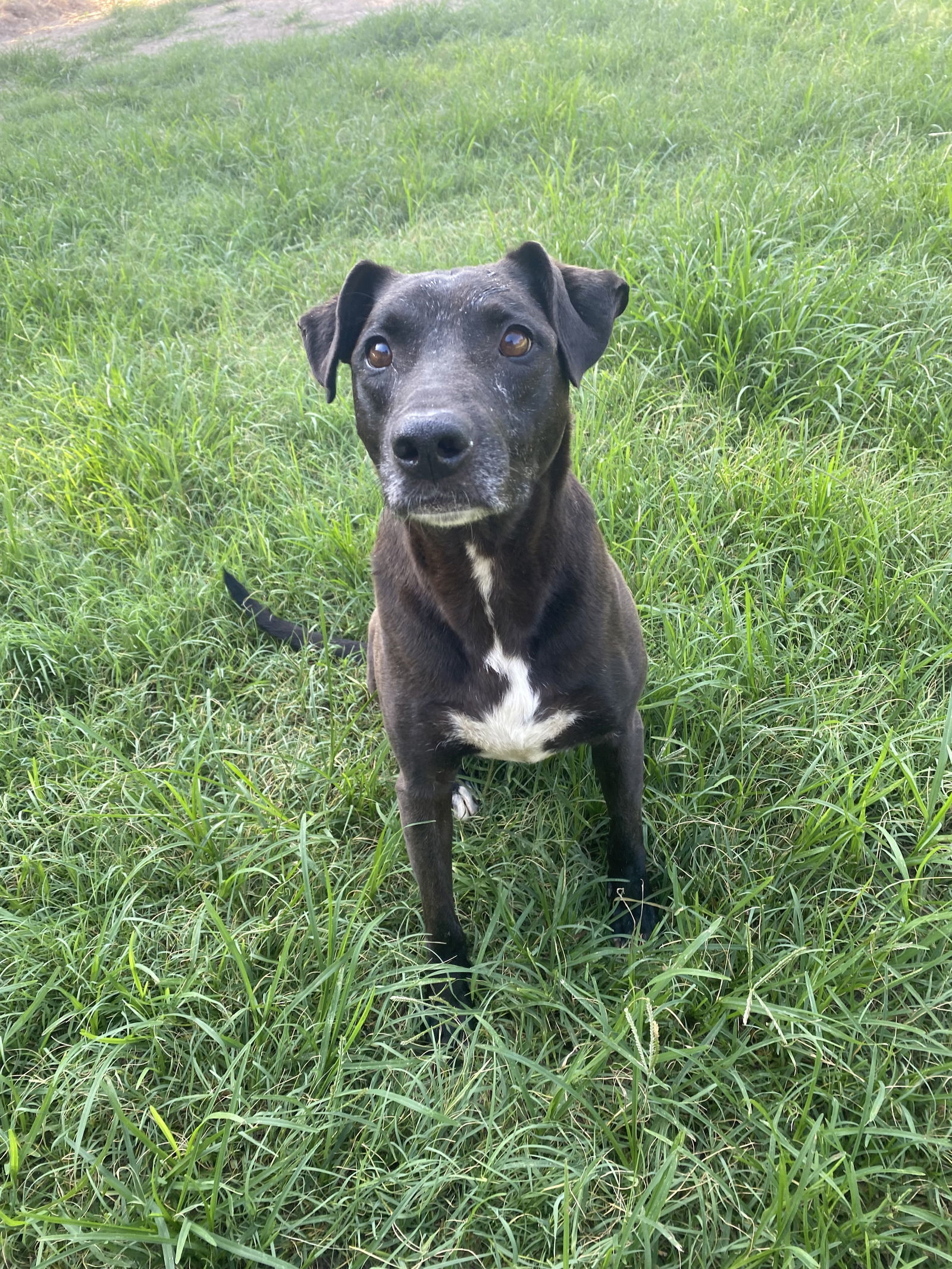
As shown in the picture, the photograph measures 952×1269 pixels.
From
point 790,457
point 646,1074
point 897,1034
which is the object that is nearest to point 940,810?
point 897,1034

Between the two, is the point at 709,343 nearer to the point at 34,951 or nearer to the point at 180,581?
the point at 180,581

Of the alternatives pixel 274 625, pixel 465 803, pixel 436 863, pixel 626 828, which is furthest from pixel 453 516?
pixel 274 625

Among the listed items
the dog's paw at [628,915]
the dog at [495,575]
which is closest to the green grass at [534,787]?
the dog's paw at [628,915]

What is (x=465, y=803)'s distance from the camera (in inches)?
101

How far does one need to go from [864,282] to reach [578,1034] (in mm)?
3254

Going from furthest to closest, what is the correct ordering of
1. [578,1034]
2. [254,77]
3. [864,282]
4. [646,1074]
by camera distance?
[254,77], [864,282], [578,1034], [646,1074]

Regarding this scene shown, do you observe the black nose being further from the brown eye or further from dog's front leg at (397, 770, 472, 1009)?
dog's front leg at (397, 770, 472, 1009)

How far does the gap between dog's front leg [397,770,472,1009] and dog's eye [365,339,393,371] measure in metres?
1.00

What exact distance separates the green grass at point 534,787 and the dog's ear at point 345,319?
955 mm

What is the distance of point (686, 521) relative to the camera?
2.88m

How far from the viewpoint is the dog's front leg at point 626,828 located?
207 cm

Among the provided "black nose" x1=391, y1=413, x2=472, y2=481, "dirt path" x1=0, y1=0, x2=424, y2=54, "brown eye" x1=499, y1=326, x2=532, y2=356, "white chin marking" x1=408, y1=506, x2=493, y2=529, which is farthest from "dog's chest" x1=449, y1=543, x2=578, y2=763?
"dirt path" x1=0, y1=0, x2=424, y2=54

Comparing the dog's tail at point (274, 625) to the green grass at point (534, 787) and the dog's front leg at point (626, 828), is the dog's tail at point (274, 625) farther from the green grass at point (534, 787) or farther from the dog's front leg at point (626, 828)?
the dog's front leg at point (626, 828)

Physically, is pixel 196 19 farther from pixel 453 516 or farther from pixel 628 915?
pixel 628 915
